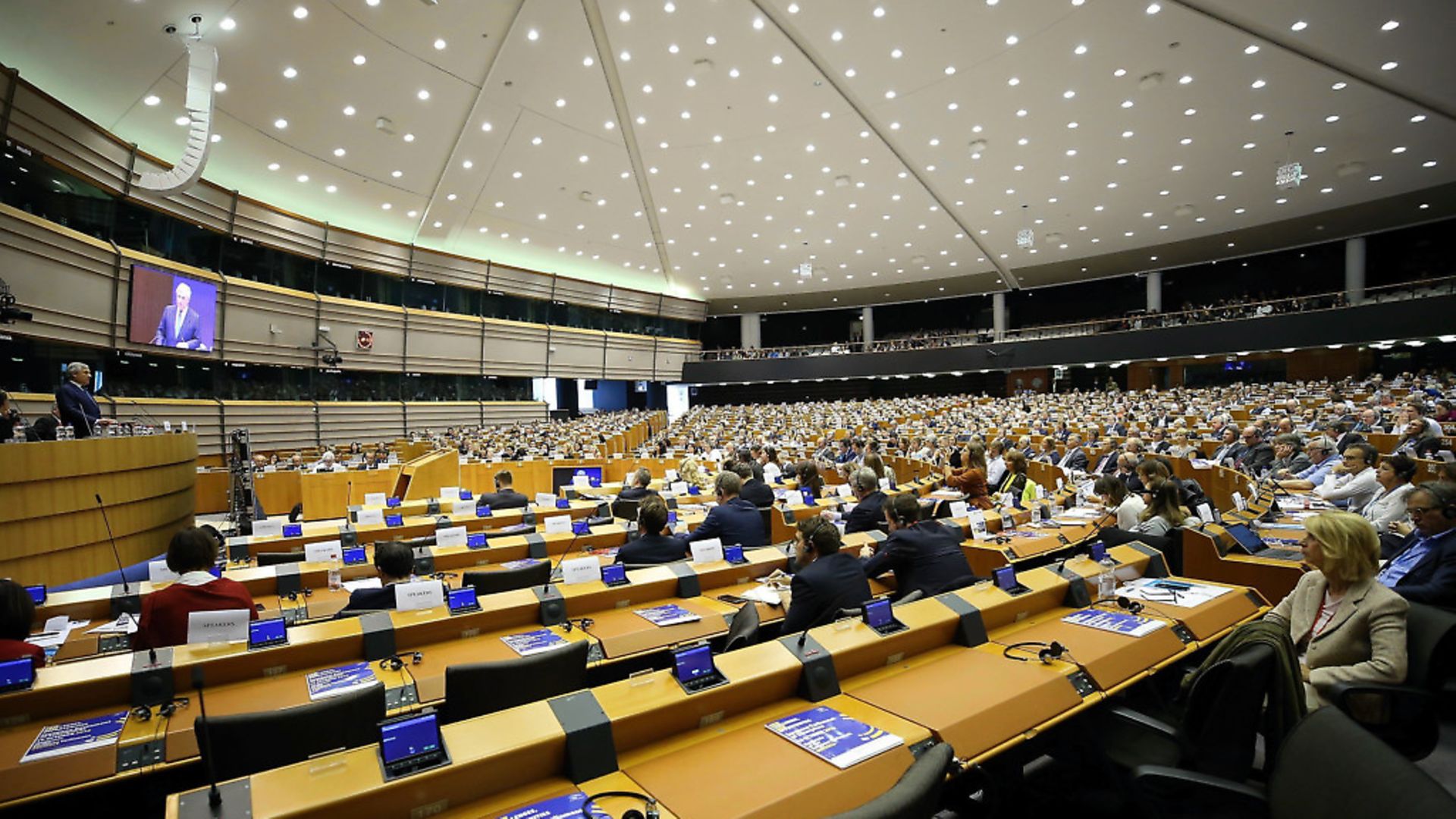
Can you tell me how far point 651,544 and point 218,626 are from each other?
2542mm

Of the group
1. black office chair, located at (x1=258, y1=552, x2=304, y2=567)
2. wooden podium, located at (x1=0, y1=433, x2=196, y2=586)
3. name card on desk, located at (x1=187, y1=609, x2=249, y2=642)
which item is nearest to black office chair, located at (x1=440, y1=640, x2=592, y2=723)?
name card on desk, located at (x1=187, y1=609, x2=249, y2=642)

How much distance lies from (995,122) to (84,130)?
18.0 meters

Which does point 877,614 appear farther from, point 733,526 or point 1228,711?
point 733,526

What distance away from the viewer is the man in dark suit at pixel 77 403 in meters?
6.60

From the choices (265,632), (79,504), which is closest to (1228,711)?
(265,632)

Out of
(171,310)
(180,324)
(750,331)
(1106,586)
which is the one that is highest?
(750,331)

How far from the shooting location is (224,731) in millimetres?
2037

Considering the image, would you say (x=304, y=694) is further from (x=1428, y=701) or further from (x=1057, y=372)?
(x=1057, y=372)

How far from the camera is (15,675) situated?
2463mm

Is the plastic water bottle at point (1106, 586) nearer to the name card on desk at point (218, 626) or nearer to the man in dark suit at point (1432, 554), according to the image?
the man in dark suit at point (1432, 554)

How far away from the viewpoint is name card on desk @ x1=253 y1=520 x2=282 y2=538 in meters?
6.05

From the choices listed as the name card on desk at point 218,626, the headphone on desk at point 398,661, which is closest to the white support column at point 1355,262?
the headphone on desk at point 398,661

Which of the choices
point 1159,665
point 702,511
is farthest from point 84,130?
point 1159,665

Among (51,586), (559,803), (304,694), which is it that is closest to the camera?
(559,803)
